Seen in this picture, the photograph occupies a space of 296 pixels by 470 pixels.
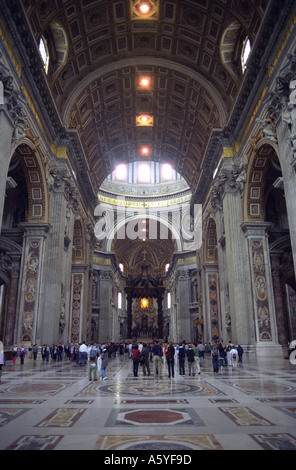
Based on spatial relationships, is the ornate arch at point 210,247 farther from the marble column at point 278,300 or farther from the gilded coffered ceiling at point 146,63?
the marble column at point 278,300

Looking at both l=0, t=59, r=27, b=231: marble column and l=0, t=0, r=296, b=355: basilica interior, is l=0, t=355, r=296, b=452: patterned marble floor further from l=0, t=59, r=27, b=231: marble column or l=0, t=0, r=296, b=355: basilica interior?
l=0, t=59, r=27, b=231: marble column

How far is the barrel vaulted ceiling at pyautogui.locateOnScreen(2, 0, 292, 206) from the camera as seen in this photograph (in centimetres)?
1698

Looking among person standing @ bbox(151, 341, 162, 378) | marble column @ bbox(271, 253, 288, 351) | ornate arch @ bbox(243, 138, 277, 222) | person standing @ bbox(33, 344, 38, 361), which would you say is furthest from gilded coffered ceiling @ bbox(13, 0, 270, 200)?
person standing @ bbox(151, 341, 162, 378)

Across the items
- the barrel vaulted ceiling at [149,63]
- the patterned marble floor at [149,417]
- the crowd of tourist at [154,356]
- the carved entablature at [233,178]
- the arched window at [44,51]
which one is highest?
the barrel vaulted ceiling at [149,63]

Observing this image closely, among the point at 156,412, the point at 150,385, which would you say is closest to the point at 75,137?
the point at 150,385

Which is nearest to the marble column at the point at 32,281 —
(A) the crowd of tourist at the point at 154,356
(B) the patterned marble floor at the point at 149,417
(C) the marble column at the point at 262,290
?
(A) the crowd of tourist at the point at 154,356

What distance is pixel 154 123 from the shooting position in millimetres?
27891

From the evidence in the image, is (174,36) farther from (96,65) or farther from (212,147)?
(212,147)

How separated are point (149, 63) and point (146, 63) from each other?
18 cm

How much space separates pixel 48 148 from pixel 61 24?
5.75 m

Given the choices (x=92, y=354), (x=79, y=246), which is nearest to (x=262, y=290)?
(x=92, y=354)

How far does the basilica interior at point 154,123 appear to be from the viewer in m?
13.3

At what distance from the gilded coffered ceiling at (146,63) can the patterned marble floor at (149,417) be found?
540 inches

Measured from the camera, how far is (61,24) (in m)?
17.2
